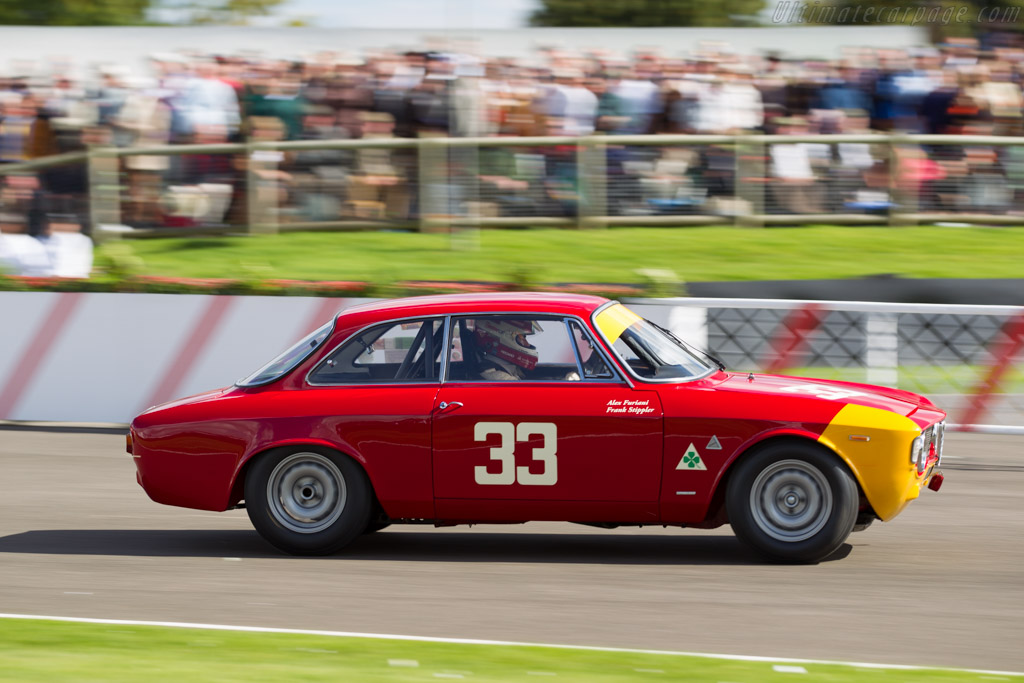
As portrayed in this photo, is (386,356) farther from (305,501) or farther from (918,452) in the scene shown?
(918,452)

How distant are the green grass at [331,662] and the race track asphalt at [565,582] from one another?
31 centimetres

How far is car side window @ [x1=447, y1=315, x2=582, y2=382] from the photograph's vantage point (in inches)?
273

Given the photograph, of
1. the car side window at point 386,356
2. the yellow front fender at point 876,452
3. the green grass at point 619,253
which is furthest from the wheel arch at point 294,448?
the green grass at point 619,253

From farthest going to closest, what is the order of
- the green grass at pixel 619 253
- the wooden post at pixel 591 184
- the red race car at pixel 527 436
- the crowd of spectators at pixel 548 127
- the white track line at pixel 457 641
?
the crowd of spectators at pixel 548 127, the wooden post at pixel 591 184, the green grass at pixel 619 253, the red race car at pixel 527 436, the white track line at pixel 457 641

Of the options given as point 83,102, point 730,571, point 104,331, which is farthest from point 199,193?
point 730,571

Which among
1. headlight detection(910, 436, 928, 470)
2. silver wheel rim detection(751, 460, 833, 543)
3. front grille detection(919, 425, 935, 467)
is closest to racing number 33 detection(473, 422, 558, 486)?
silver wheel rim detection(751, 460, 833, 543)

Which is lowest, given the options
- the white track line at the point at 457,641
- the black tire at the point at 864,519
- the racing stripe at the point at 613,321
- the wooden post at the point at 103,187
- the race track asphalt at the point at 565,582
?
the race track asphalt at the point at 565,582

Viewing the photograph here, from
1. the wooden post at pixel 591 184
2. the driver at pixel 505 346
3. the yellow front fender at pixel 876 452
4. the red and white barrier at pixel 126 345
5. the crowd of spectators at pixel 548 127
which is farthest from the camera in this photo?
the crowd of spectators at pixel 548 127

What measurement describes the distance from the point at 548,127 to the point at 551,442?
30.3 feet

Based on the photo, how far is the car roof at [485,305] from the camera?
7.08 m

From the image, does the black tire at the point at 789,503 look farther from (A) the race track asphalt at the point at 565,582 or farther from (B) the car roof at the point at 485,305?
(B) the car roof at the point at 485,305

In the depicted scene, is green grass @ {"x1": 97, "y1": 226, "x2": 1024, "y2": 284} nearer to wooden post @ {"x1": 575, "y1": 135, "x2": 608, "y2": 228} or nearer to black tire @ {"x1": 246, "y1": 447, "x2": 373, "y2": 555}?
wooden post @ {"x1": 575, "y1": 135, "x2": 608, "y2": 228}

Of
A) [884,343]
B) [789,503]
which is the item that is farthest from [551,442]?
[884,343]

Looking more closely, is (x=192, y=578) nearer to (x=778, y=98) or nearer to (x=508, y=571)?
(x=508, y=571)
